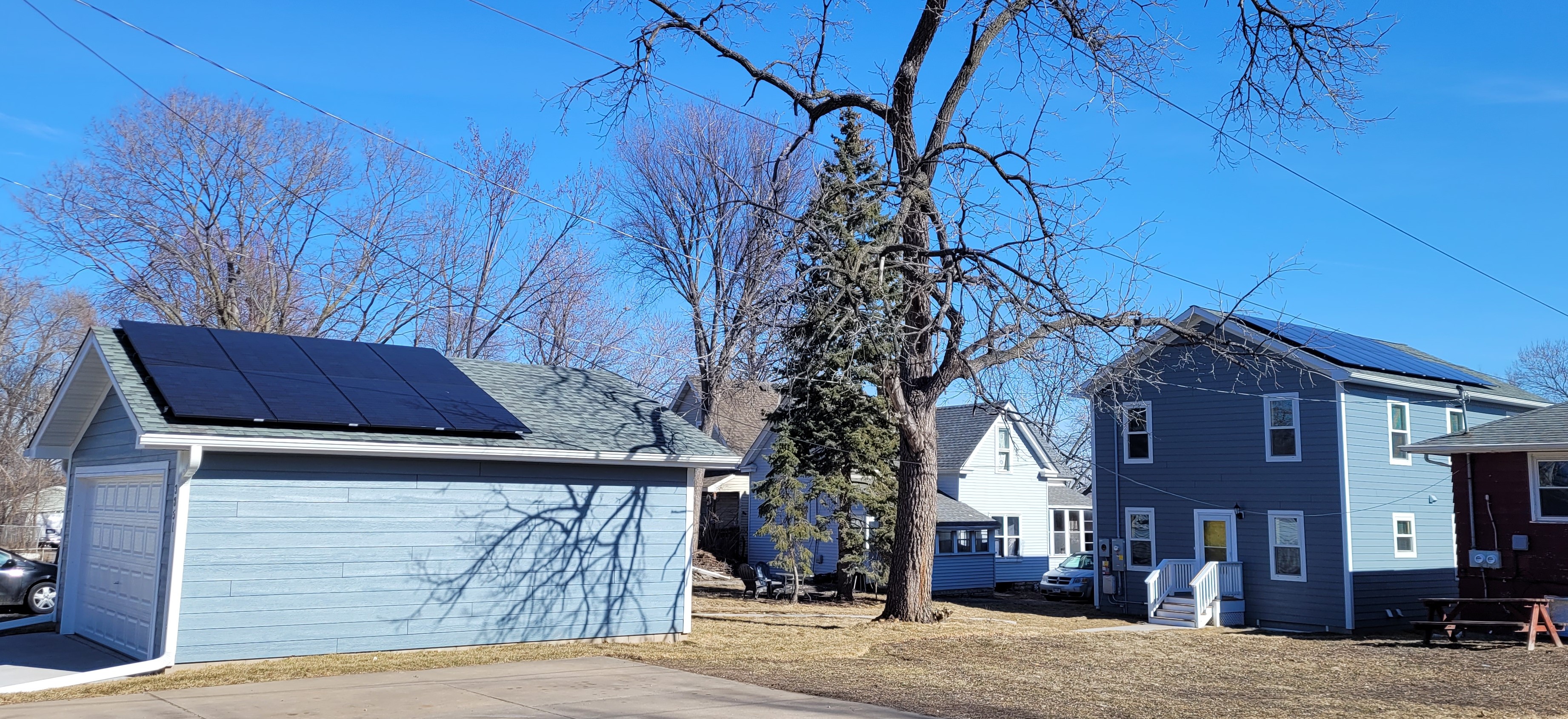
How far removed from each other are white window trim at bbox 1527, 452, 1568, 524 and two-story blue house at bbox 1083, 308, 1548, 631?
2360 millimetres

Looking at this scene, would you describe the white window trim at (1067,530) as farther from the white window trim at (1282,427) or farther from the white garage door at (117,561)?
the white garage door at (117,561)

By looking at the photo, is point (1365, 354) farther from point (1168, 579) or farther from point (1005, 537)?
point (1005, 537)

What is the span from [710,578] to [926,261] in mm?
17327

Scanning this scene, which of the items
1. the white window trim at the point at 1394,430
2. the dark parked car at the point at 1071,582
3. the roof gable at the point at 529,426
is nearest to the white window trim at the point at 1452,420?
the white window trim at the point at 1394,430

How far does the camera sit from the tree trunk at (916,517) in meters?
17.7

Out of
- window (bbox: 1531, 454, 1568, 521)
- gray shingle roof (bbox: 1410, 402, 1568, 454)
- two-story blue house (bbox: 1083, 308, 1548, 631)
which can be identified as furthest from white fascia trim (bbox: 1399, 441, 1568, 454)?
two-story blue house (bbox: 1083, 308, 1548, 631)

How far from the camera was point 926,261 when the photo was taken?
17.2 m

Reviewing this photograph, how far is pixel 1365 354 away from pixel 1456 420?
3.07m

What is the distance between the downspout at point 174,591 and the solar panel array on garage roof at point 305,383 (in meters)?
0.50

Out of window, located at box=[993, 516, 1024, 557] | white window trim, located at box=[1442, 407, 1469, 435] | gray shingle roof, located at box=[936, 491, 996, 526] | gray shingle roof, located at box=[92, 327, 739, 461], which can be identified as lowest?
window, located at box=[993, 516, 1024, 557]

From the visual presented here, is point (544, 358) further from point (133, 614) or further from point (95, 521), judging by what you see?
point (133, 614)

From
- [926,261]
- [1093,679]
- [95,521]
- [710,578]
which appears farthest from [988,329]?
[710,578]

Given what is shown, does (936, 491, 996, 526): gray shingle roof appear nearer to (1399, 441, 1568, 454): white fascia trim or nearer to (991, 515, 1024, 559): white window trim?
(991, 515, 1024, 559): white window trim

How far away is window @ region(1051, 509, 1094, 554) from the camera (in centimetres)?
3725
